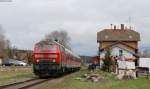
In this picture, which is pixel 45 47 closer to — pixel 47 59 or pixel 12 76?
pixel 47 59

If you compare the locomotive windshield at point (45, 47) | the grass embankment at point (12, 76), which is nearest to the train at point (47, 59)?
the locomotive windshield at point (45, 47)

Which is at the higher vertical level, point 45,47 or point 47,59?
point 45,47

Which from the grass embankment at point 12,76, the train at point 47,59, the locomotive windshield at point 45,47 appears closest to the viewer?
the grass embankment at point 12,76

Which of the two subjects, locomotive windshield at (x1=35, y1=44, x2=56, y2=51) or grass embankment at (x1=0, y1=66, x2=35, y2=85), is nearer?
grass embankment at (x1=0, y1=66, x2=35, y2=85)

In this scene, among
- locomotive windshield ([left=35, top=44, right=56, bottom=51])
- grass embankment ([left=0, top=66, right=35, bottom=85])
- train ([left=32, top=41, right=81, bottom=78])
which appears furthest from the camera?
locomotive windshield ([left=35, top=44, right=56, bottom=51])

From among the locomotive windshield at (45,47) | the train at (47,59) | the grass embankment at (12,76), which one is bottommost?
the grass embankment at (12,76)

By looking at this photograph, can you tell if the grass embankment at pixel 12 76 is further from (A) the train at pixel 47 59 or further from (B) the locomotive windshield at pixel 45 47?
(B) the locomotive windshield at pixel 45 47

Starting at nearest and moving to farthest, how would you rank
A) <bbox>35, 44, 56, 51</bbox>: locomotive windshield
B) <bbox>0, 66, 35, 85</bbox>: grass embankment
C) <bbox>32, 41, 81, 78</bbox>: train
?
1. <bbox>0, 66, 35, 85</bbox>: grass embankment
2. <bbox>32, 41, 81, 78</bbox>: train
3. <bbox>35, 44, 56, 51</bbox>: locomotive windshield

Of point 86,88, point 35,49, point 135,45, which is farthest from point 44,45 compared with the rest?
point 135,45

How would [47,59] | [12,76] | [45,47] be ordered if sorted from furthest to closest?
1. [12,76]
2. [45,47]
3. [47,59]

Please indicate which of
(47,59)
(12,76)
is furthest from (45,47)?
(12,76)

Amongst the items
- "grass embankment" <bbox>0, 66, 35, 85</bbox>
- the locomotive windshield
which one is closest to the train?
the locomotive windshield

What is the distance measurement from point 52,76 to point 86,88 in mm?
17641

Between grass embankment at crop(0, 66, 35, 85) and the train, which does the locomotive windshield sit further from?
grass embankment at crop(0, 66, 35, 85)
